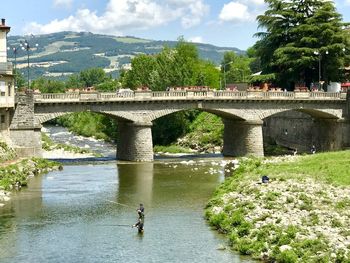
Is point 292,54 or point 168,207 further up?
point 292,54

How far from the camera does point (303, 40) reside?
327 feet

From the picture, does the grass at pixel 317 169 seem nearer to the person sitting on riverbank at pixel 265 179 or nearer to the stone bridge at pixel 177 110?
the person sitting on riverbank at pixel 265 179

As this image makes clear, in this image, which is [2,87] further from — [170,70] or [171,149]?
[170,70]

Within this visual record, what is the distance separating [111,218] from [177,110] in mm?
37270

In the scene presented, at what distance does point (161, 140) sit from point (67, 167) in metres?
37.7

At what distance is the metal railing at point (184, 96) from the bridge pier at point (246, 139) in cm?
368

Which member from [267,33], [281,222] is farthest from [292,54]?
[281,222]

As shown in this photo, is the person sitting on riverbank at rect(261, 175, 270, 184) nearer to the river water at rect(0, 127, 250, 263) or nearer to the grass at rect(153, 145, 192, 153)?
the river water at rect(0, 127, 250, 263)

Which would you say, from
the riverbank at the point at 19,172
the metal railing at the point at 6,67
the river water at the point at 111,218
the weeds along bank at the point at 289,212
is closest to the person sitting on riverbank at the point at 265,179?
the weeds along bank at the point at 289,212

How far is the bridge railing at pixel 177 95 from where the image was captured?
78125 millimetres

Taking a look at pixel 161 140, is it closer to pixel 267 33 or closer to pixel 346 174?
pixel 267 33

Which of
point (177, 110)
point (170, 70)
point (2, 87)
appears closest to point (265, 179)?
point (2, 87)

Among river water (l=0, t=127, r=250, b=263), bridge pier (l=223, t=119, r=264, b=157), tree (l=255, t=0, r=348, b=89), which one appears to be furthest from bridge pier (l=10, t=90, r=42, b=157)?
tree (l=255, t=0, r=348, b=89)

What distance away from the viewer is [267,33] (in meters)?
107
